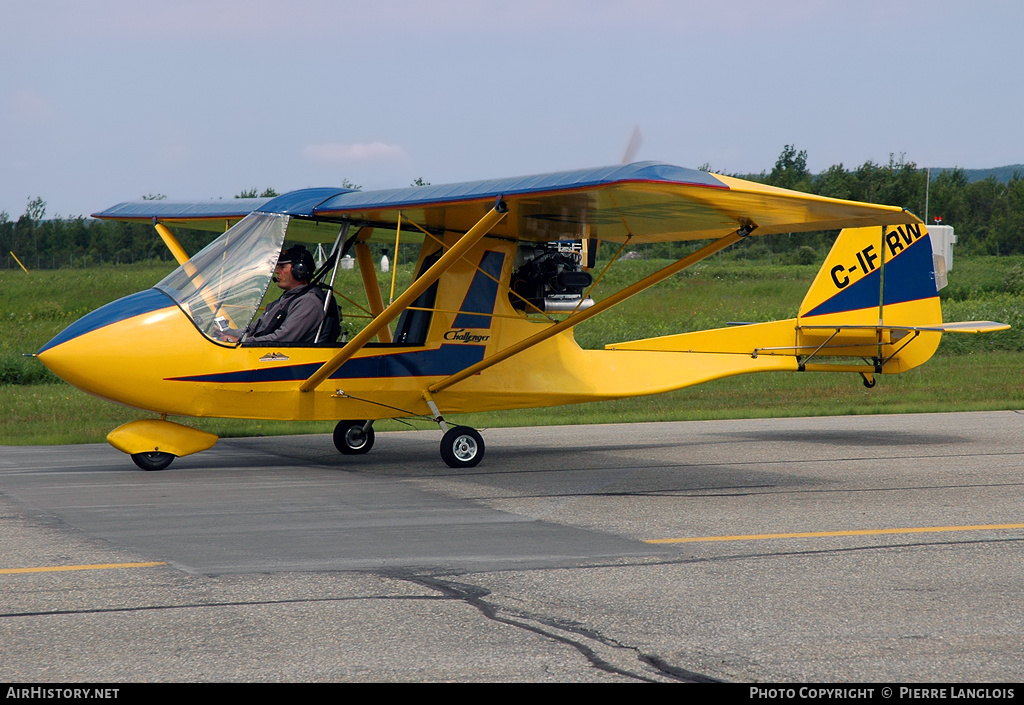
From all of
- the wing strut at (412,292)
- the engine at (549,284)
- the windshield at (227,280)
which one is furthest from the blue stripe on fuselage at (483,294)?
the windshield at (227,280)

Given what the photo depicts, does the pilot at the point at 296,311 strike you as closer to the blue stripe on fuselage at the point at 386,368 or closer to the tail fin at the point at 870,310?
the blue stripe on fuselage at the point at 386,368

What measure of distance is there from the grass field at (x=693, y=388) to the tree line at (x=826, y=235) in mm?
21572

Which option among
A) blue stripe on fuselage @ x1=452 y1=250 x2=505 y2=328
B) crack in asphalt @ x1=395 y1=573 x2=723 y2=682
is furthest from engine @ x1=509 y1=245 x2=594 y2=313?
crack in asphalt @ x1=395 y1=573 x2=723 y2=682

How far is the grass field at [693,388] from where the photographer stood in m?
16.4

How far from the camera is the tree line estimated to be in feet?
231

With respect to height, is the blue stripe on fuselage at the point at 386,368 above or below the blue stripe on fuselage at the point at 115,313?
below

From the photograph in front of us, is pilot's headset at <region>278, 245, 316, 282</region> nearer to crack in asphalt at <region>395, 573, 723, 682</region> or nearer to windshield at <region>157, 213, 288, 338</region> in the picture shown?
windshield at <region>157, 213, 288, 338</region>

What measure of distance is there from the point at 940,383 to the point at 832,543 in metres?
16.1

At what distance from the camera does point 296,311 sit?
404 inches

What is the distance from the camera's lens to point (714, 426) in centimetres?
1536

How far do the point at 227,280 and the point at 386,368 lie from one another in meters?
1.97

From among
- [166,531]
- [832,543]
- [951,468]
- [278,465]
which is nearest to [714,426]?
[951,468]

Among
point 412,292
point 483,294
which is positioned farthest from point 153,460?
point 483,294
